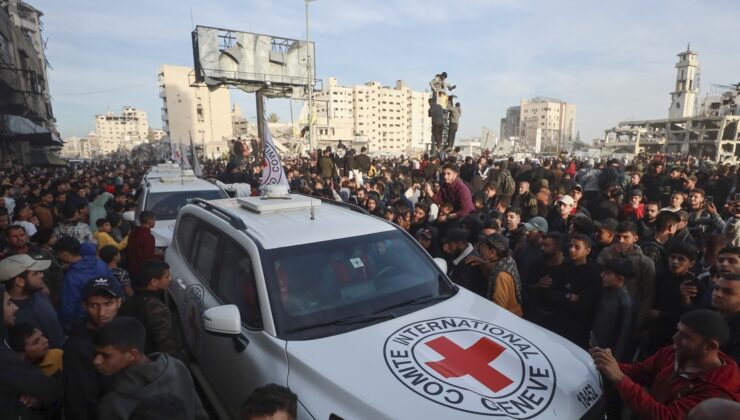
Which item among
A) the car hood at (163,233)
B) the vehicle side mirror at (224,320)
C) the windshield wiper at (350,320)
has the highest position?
the vehicle side mirror at (224,320)

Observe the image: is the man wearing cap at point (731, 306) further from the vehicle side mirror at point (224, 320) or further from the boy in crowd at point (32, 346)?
the boy in crowd at point (32, 346)

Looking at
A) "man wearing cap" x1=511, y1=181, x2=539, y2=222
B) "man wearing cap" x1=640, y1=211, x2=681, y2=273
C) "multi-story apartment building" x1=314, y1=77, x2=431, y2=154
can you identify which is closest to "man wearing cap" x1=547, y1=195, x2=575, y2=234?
"man wearing cap" x1=511, y1=181, x2=539, y2=222

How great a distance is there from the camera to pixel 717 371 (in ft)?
6.40

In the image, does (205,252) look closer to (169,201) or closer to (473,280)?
(473,280)

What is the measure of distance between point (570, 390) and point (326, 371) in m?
1.40

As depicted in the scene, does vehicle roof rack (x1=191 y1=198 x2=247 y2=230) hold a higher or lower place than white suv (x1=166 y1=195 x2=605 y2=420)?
higher

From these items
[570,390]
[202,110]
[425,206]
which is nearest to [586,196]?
[425,206]

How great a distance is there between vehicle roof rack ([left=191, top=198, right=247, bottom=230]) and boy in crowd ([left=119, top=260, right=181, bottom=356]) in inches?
25.0

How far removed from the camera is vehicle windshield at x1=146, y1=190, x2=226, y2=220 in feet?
24.2

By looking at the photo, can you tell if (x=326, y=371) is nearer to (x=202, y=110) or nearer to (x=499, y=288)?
(x=499, y=288)

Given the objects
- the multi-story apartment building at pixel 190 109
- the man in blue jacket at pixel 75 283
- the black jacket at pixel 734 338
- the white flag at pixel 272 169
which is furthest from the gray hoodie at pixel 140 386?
the multi-story apartment building at pixel 190 109

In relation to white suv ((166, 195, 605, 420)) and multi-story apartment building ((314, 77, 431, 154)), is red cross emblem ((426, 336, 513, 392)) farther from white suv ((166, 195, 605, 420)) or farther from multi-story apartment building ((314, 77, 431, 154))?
multi-story apartment building ((314, 77, 431, 154))

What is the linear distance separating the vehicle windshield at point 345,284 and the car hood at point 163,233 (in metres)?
3.72

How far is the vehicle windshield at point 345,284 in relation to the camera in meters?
2.69
